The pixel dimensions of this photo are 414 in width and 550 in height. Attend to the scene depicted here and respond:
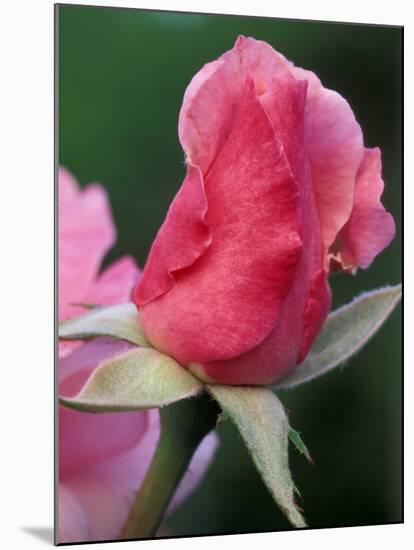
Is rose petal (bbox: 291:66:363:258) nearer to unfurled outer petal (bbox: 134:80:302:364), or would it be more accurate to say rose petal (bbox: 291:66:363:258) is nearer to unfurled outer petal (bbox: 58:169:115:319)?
unfurled outer petal (bbox: 134:80:302:364)

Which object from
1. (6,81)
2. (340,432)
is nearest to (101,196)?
(6,81)

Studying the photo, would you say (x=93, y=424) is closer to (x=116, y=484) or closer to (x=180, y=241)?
(x=116, y=484)

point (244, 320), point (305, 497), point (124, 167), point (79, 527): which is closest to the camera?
point (244, 320)

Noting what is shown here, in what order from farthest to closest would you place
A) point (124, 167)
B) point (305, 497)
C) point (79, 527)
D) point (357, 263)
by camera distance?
point (305, 497)
point (124, 167)
point (79, 527)
point (357, 263)

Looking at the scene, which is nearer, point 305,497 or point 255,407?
point 255,407

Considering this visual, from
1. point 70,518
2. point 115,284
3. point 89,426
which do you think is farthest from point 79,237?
point 70,518

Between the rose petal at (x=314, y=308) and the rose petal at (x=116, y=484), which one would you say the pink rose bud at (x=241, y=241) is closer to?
the rose petal at (x=314, y=308)

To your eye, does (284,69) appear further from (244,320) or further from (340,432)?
(340,432)

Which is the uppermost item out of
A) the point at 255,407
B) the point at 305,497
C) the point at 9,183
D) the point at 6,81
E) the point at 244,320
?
the point at 6,81
